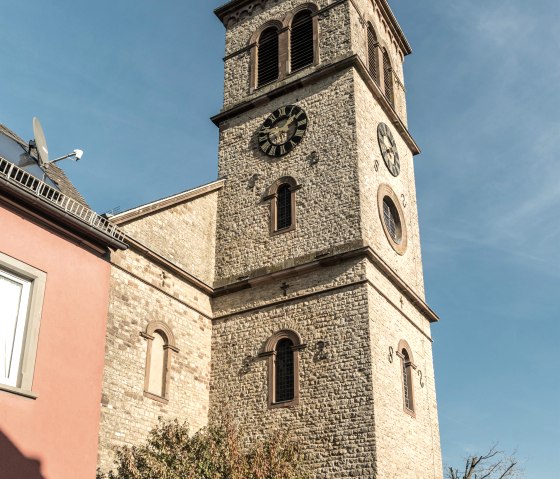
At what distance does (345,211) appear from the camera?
21.1 m

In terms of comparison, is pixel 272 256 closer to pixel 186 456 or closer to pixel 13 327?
pixel 186 456

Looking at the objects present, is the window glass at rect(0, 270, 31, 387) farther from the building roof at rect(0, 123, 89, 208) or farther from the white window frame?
the building roof at rect(0, 123, 89, 208)

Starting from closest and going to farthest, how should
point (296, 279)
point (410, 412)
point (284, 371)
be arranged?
point (284, 371) < point (410, 412) < point (296, 279)

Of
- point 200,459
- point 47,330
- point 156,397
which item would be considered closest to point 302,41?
point 156,397

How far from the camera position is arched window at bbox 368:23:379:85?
26.0 metres

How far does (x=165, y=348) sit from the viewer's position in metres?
19.5

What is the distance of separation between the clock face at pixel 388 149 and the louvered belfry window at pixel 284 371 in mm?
7451

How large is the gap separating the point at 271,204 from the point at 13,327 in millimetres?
12876

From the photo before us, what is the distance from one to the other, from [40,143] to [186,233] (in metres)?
7.97

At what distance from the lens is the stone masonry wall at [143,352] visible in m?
17.1

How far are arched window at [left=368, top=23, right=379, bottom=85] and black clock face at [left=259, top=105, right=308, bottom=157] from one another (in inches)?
145

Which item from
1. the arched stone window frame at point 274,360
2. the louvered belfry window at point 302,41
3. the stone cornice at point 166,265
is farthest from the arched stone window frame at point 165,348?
the louvered belfry window at point 302,41

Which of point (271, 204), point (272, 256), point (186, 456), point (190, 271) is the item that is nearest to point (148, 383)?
point (186, 456)

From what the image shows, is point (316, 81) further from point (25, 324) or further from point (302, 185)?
point (25, 324)
